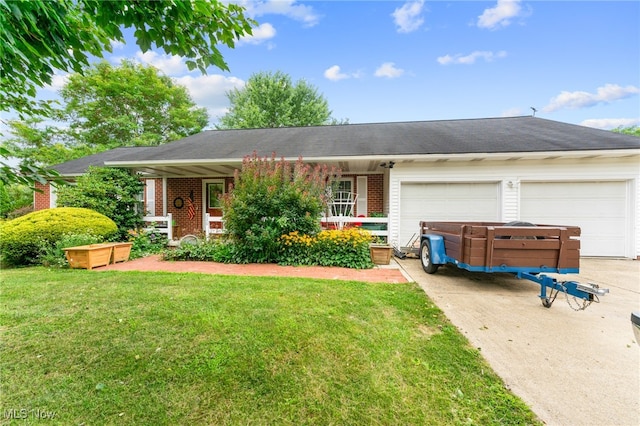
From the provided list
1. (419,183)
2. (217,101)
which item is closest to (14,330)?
(419,183)

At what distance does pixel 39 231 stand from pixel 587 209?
14093 millimetres

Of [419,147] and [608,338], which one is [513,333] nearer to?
[608,338]

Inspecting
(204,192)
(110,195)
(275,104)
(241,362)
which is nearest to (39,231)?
(110,195)

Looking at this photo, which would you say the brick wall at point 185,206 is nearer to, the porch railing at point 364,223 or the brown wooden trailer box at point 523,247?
the porch railing at point 364,223

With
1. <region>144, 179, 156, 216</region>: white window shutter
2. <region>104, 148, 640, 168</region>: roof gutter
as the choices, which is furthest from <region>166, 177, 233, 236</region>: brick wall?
<region>104, 148, 640, 168</region>: roof gutter

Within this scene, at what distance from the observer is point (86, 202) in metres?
7.42

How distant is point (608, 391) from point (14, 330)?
5.42m

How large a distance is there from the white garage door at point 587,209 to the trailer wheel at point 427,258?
12.9 feet

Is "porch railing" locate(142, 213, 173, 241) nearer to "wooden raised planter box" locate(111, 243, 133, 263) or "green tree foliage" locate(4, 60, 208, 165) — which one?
"wooden raised planter box" locate(111, 243, 133, 263)

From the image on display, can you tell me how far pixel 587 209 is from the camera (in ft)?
22.6

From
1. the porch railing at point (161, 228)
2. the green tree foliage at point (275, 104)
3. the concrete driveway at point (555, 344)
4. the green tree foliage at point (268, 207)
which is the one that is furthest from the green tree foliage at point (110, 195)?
the green tree foliage at point (275, 104)

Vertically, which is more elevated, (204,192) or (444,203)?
(204,192)

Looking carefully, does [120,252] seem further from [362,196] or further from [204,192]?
[362,196]

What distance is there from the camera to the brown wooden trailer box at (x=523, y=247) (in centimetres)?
382
